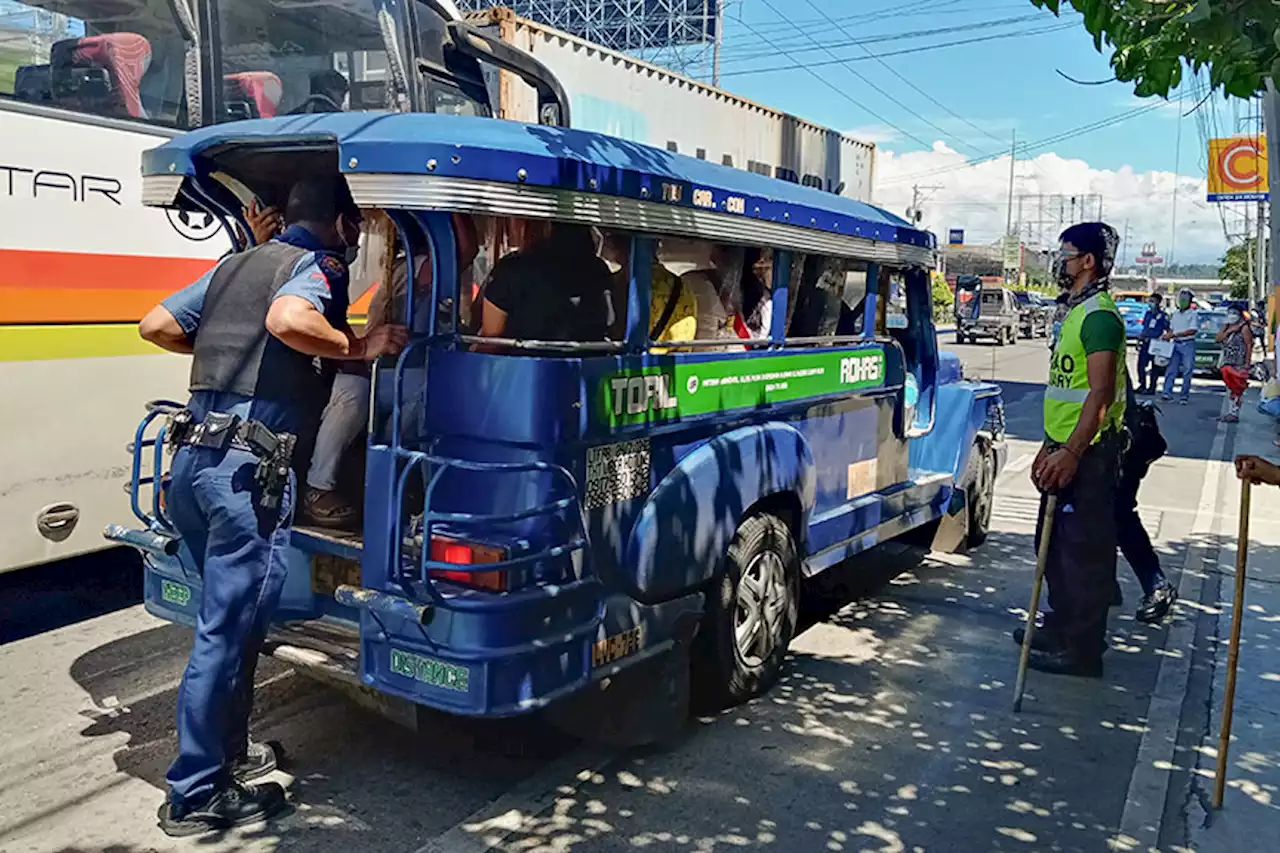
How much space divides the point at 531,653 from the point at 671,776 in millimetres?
1031

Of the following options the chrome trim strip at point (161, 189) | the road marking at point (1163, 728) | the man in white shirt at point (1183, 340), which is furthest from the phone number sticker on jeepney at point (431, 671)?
the man in white shirt at point (1183, 340)

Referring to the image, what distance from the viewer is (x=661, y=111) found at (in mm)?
15500

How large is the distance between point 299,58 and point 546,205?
392 cm

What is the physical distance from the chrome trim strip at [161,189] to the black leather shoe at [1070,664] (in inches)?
178

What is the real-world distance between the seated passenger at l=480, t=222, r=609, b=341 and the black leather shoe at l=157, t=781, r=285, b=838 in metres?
1.80

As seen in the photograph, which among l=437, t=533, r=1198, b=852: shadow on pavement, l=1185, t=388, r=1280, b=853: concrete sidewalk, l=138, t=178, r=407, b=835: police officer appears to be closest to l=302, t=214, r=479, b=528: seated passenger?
l=138, t=178, r=407, b=835: police officer

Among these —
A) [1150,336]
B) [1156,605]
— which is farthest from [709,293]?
[1150,336]

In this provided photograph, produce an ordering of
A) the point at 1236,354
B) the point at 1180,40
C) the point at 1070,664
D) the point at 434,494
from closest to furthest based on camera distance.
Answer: the point at 1180,40 → the point at 434,494 → the point at 1070,664 → the point at 1236,354

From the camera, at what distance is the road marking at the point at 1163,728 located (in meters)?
4.05

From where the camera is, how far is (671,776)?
171 inches

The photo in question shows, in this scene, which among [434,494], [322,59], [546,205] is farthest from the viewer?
[322,59]

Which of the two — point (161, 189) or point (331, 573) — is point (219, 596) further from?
point (161, 189)

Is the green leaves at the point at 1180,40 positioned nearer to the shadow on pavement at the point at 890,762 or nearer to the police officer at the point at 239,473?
the police officer at the point at 239,473

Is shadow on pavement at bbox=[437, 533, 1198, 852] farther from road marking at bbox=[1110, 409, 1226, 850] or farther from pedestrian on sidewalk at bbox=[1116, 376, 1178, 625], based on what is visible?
pedestrian on sidewalk at bbox=[1116, 376, 1178, 625]
